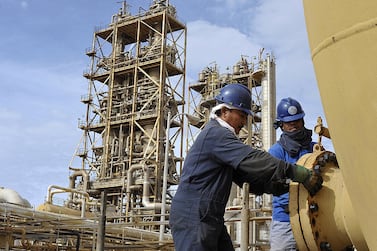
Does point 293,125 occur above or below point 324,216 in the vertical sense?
above

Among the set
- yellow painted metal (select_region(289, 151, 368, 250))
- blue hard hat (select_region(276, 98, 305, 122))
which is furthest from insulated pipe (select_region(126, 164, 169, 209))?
yellow painted metal (select_region(289, 151, 368, 250))

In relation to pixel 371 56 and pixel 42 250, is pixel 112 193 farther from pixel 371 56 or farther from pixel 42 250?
pixel 371 56

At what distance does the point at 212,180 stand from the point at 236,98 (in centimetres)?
53

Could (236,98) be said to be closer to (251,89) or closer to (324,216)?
(324,216)

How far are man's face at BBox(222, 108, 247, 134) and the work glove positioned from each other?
1.71ft

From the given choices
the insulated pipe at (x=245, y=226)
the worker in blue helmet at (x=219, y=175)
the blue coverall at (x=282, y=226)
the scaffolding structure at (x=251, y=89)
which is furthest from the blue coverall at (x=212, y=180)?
the scaffolding structure at (x=251, y=89)

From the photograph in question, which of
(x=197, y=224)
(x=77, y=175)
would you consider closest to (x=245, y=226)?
(x=197, y=224)

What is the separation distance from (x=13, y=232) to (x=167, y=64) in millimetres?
18728

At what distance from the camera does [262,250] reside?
10500 mm

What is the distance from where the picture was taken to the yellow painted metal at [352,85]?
1945 mm

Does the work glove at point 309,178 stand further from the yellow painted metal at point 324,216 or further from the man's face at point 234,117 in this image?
the man's face at point 234,117

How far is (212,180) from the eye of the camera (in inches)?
124

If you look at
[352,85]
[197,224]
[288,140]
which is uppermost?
[288,140]

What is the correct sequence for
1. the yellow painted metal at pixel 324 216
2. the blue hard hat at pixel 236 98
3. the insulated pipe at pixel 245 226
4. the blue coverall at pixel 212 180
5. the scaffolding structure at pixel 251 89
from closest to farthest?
the yellow painted metal at pixel 324 216 → the blue coverall at pixel 212 180 → the blue hard hat at pixel 236 98 → the insulated pipe at pixel 245 226 → the scaffolding structure at pixel 251 89
